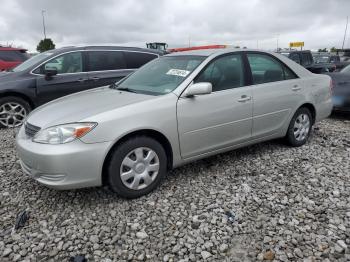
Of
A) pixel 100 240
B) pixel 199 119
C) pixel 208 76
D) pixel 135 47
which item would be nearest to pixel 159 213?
pixel 100 240

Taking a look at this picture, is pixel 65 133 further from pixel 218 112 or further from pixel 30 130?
pixel 218 112

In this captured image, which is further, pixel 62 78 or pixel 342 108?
pixel 342 108

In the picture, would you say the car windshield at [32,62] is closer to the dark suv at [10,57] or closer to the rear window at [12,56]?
the dark suv at [10,57]

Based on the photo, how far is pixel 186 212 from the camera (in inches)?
122

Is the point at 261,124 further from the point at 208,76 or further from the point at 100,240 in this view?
the point at 100,240

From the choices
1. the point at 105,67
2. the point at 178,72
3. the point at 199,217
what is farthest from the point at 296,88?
the point at 105,67

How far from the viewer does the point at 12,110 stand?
6098mm

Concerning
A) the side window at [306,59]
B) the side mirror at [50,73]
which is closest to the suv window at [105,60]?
the side mirror at [50,73]

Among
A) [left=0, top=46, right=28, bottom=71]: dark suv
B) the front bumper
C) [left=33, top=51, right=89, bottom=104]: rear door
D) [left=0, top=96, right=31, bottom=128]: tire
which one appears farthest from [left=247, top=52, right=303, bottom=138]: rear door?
[left=0, top=46, right=28, bottom=71]: dark suv

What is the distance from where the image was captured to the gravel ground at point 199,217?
8.46 feet

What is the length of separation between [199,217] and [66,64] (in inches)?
183

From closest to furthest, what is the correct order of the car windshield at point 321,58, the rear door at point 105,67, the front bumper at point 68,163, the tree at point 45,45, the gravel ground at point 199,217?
the gravel ground at point 199,217, the front bumper at point 68,163, the rear door at point 105,67, the car windshield at point 321,58, the tree at point 45,45

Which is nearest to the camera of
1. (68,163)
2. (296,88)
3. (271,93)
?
(68,163)

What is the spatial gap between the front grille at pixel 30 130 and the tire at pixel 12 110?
10.0ft
